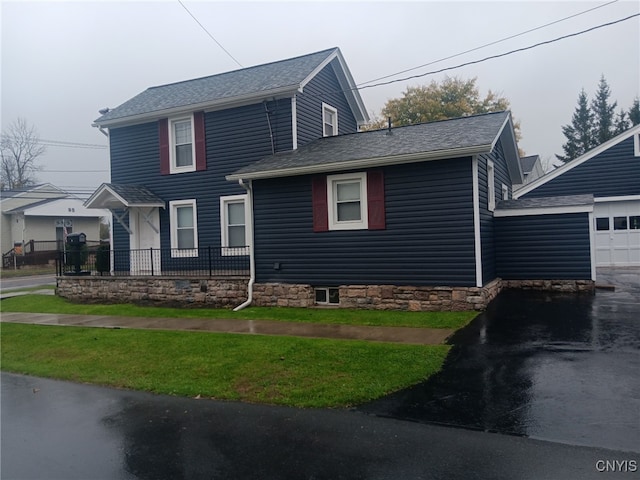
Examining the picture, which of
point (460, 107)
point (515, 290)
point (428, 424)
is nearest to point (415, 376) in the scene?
point (428, 424)

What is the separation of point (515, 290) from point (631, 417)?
8922mm

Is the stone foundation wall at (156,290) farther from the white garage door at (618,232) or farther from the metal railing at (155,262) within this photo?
the white garage door at (618,232)

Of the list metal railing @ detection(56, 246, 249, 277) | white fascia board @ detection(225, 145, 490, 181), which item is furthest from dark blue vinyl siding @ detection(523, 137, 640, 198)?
metal railing @ detection(56, 246, 249, 277)

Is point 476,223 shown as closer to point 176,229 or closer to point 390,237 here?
point 390,237

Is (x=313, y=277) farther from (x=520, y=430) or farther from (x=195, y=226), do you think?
(x=520, y=430)

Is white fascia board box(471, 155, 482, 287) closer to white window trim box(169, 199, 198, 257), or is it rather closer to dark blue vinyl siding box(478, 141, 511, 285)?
dark blue vinyl siding box(478, 141, 511, 285)

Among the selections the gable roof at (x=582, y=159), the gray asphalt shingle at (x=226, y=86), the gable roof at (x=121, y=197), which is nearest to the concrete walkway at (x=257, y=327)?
the gable roof at (x=121, y=197)

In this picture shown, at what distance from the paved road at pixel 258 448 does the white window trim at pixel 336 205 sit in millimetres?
7067

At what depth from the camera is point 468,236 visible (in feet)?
35.9

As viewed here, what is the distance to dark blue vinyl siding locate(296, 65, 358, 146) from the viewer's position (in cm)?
1546

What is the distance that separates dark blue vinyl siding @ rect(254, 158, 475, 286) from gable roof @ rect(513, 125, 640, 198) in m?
9.96

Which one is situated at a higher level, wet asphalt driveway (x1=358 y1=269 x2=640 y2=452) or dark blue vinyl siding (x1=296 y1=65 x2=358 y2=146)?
dark blue vinyl siding (x1=296 y1=65 x2=358 y2=146)

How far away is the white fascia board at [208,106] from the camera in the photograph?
14734 mm

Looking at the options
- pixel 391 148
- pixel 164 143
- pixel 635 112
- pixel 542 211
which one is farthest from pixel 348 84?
pixel 635 112
